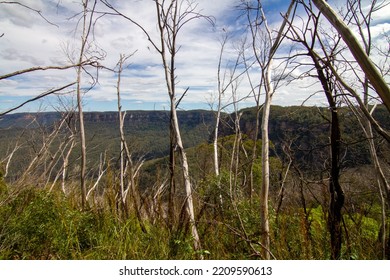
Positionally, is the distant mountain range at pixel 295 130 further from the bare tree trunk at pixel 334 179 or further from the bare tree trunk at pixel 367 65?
the bare tree trunk at pixel 367 65

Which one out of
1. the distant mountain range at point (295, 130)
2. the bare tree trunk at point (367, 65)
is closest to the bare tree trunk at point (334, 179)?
the distant mountain range at point (295, 130)

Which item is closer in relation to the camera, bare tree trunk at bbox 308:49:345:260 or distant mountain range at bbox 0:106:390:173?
bare tree trunk at bbox 308:49:345:260

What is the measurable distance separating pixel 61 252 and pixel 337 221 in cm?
272

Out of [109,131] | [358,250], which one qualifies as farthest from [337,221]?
[109,131]

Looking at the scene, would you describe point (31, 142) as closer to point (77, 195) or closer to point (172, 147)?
point (77, 195)

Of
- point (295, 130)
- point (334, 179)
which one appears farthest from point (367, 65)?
point (295, 130)

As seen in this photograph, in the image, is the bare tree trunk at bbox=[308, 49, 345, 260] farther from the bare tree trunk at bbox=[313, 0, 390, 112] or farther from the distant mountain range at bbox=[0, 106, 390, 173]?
the bare tree trunk at bbox=[313, 0, 390, 112]

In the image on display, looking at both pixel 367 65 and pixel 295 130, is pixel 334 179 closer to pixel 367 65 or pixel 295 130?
pixel 295 130

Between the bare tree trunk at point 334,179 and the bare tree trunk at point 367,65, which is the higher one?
the bare tree trunk at point 367,65

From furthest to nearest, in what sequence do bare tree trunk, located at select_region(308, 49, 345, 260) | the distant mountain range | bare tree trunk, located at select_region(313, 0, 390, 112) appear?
the distant mountain range, bare tree trunk, located at select_region(308, 49, 345, 260), bare tree trunk, located at select_region(313, 0, 390, 112)

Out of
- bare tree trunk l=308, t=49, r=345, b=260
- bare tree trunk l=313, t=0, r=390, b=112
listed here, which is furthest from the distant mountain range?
bare tree trunk l=313, t=0, r=390, b=112

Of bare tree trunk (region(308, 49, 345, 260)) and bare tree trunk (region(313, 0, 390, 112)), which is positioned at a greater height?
bare tree trunk (region(313, 0, 390, 112))

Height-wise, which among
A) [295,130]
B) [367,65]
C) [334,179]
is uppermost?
[367,65]

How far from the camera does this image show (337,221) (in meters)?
2.66
